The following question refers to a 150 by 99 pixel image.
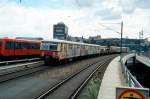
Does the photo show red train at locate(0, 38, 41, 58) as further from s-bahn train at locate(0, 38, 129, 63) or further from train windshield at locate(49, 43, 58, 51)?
train windshield at locate(49, 43, 58, 51)

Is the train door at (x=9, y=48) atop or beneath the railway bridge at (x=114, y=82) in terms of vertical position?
atop

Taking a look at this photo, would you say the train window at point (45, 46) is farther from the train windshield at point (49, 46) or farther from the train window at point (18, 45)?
the train window at point (18, 45)

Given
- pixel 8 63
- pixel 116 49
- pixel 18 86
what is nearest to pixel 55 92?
pixel 18 86

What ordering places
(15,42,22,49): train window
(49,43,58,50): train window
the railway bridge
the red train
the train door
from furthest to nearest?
(15,42,22,49): train window → the train door → the red train → (49,43,58,50): train window → the railway bridge

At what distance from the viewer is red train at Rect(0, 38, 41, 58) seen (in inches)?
1645

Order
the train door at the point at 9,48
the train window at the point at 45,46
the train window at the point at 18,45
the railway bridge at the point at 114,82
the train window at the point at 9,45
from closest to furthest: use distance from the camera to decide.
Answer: the railway bridge at the point at 114,82 → the train window at the point at 45,46 → the train door at the point at 9,48 → the train window at the point at 9,45 → the train window at the point at 18,45

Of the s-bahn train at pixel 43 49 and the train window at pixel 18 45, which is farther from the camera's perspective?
the train window at pixel 18 45

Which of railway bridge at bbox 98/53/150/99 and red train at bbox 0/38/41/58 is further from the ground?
red train at bbox 0/38/41/58

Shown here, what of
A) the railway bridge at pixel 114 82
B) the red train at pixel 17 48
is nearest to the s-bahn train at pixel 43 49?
the red train at pixel 17 48

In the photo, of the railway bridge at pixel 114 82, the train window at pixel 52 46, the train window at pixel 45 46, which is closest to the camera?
the railway bridge at pixel 114 82

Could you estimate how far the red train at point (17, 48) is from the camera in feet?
137

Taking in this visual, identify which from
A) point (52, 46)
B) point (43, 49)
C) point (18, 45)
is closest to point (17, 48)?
point (18, 45)

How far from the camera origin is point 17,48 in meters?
45.2

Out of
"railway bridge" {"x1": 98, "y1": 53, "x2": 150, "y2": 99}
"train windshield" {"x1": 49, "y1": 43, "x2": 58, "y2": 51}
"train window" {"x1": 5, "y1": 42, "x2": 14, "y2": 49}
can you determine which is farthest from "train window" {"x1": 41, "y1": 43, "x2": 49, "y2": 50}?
"railway bridge" {"x1": 98, "y1": 53, "x2": 150, "y2": 99}
